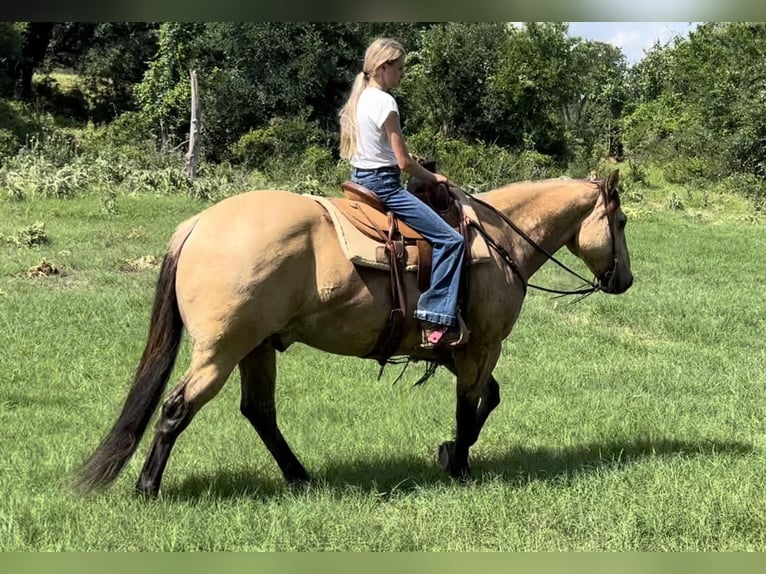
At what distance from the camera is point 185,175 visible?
66.6ft

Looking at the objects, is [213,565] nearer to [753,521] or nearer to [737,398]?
[753,521]

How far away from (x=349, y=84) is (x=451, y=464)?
2743 centimetres

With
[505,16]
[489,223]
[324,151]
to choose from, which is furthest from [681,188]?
[505,16]

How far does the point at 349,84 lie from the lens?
3069 cm

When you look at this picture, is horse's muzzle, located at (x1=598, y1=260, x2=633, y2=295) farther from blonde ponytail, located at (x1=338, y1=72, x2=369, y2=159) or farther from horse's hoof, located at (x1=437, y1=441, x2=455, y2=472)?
blonde ponytail, located at (x1=338, y1=72, x2=369, y2=159)

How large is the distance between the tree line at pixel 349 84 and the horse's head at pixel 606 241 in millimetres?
20434

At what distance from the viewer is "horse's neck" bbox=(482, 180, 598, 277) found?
5.42 metres

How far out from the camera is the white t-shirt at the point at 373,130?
14.5 ft

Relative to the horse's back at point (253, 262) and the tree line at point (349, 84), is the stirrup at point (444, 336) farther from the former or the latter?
the tree line at point (349, 84)

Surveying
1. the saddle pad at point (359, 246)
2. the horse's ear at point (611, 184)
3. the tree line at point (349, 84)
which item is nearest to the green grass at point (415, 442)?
the saddle pad at point (359, 246)

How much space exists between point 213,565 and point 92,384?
4.30m

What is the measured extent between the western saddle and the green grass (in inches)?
42.4

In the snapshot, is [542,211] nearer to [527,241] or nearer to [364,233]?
[527,241]

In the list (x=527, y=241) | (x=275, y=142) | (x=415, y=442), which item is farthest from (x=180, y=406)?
(x=275, y=142)
